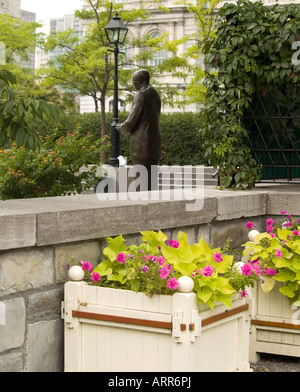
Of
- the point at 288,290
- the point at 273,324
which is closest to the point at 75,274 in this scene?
the point at 288,290

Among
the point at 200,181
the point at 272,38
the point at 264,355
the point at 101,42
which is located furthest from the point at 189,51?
the point at 264,355

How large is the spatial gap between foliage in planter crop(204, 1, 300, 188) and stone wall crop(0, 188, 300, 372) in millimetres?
1988

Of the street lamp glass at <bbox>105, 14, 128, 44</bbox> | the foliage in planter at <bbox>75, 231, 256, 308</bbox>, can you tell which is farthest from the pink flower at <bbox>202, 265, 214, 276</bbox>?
the street lamp glass at <bbox>105, 14, 128, 44</bbox>

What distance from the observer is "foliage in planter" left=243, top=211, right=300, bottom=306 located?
467cm

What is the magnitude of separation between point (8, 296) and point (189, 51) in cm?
2721

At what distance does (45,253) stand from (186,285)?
2.97 ft

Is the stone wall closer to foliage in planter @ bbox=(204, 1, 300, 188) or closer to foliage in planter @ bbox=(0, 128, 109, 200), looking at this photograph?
foliage in planter @ bbox=(204, 1, 300, 188)

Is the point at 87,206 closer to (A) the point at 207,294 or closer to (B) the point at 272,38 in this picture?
(A) the point at 207,294

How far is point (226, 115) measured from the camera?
22.1 feet

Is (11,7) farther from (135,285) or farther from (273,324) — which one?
(135,285)

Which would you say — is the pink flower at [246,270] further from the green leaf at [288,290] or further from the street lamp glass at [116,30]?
the street lamp glass at [116,30]

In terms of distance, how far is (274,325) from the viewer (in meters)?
5.02

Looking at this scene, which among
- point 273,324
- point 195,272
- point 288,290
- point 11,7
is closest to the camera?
point 195,272

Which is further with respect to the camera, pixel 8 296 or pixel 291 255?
pixel 291 255
